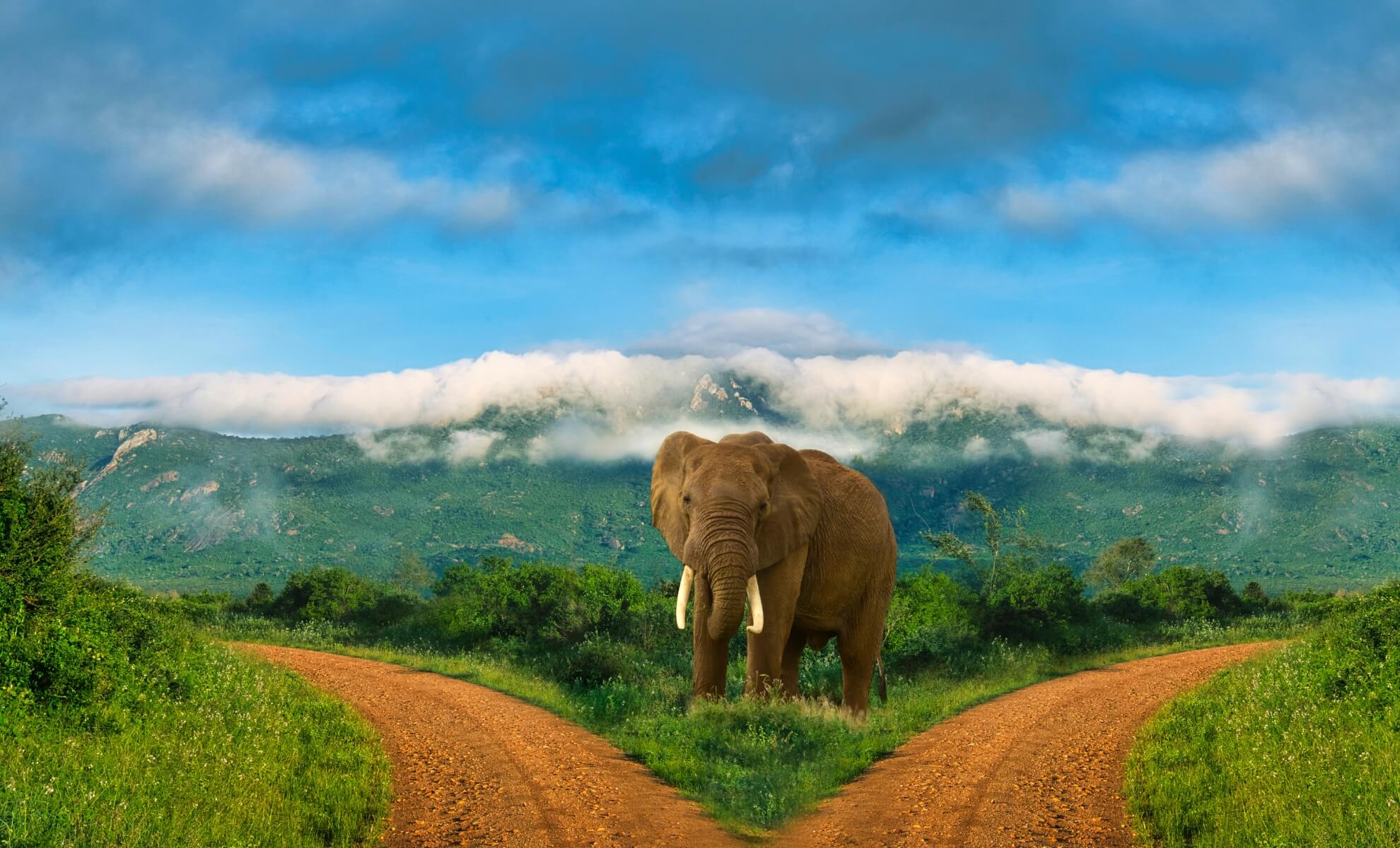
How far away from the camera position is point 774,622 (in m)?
16.4

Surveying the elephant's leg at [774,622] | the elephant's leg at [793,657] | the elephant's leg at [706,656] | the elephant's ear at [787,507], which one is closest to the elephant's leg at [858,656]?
the elephant's leg at [793,657]

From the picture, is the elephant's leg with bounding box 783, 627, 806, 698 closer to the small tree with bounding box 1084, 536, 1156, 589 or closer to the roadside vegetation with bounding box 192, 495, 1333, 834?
the roadside vegetation with bounding box 192, 495, 1333, 834

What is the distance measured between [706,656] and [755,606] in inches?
56.3

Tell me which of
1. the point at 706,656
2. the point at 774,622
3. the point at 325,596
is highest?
the point at 774,622

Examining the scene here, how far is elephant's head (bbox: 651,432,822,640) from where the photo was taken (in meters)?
15.5

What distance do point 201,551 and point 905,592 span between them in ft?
614

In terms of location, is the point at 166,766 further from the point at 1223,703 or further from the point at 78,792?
the point at 1223,703

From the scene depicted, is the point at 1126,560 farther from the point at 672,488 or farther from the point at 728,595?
the point at 728,595

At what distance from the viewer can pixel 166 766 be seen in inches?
464

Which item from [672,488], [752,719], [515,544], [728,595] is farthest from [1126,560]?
[515,544]

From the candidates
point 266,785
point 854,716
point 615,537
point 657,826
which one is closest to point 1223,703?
point 854,716

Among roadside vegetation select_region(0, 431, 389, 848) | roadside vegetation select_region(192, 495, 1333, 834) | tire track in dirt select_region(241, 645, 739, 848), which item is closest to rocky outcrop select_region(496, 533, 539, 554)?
roadside vegetation select_region(192, 495, 1333, 834)

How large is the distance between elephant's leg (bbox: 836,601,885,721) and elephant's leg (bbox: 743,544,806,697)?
223 centimetres

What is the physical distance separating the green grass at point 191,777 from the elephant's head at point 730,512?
5415 millimetres
